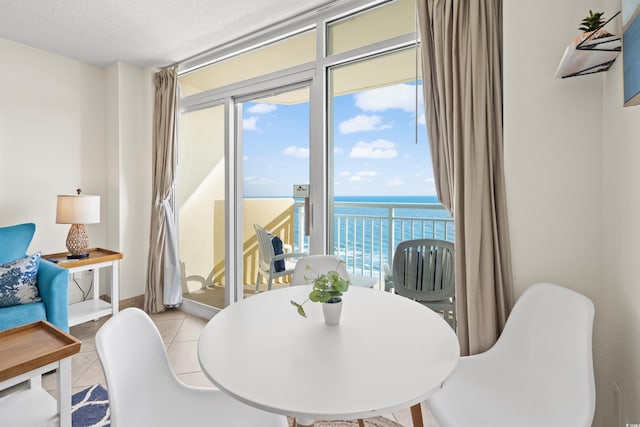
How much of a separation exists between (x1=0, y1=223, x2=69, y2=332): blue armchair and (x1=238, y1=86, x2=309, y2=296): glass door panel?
140 cm

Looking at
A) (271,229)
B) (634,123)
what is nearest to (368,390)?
(634,123)

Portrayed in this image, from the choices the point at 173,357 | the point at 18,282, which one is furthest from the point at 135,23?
the point at 173,357

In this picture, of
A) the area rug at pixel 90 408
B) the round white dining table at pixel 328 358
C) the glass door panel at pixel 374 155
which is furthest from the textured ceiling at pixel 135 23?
the area rug at pixel 90 408

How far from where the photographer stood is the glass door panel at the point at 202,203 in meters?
3.35

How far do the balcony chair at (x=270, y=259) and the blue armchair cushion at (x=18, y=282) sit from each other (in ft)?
5.43

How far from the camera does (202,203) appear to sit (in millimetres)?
3518

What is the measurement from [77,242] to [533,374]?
3533 millimetres

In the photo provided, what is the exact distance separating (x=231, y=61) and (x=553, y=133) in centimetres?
281

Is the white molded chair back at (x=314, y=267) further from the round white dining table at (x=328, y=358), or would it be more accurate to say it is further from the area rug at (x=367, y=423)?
the area rug at (x=367, y=423)

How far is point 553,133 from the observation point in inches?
59.7

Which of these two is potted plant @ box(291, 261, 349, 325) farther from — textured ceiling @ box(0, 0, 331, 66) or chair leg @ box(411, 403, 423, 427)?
textured ceiling @ box(0, 0, 331, 66)

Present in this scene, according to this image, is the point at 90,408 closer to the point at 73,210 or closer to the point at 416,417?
the point at 73,210

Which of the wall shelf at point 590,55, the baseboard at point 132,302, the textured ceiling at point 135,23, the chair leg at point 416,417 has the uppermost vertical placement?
the textured ceiling at point 135,23

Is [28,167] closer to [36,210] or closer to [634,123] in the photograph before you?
[36,210]
